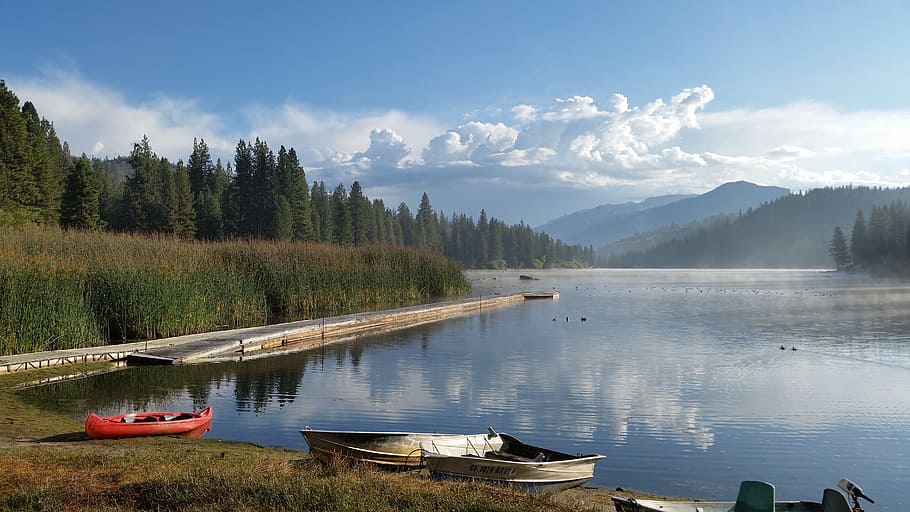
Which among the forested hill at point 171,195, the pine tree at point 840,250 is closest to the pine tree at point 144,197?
the forested hill at point 171,195

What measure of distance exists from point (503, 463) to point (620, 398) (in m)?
8.46

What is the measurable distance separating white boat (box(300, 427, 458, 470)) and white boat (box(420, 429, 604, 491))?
240 millimetres

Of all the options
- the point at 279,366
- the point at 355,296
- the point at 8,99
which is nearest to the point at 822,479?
the point at 279,366

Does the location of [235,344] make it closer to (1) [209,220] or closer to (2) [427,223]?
(1) [209,220]

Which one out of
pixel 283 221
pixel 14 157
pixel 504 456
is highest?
pixel 14 157

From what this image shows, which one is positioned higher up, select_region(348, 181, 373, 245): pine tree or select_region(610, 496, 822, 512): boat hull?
select_region(348, 181, 373, 245): pine tree

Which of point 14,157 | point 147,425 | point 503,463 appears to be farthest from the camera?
point 14,157

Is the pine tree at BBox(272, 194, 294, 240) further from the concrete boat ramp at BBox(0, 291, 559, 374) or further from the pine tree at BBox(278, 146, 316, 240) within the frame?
the concrete boat ramp at BBox(0, 291, 559, 374)

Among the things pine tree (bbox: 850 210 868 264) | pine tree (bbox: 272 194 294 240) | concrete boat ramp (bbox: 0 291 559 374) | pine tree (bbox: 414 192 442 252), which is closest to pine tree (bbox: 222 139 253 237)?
pine tree (bbox: 272 194 294 240)

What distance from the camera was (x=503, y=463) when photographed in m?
8.72

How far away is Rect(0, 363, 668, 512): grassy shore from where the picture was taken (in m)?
A: 6.66

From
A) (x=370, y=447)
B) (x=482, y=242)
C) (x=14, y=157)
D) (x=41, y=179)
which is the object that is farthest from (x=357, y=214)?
(x=370, y=447)

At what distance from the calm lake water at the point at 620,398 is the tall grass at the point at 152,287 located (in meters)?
2.88

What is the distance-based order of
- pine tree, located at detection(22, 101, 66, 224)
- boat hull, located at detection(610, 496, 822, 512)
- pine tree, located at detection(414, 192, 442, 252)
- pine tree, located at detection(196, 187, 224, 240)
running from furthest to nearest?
pine tree, located at detection(414, 192, 442, 252)
pine tree, located at detection(196, 187, 224, 240)
pine tree, located at detection(22, 101, 66, 224)
boat hull, located at detection(610, 496, 822, 512)
